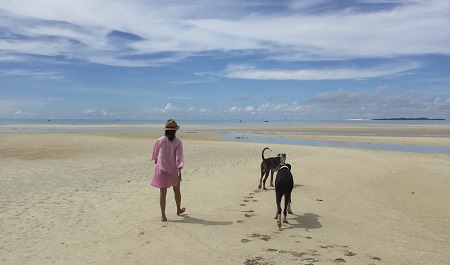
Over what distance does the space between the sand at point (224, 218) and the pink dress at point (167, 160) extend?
1081mm

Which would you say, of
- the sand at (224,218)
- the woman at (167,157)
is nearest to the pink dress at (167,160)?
the woman at (167,157)

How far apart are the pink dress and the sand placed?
3.55ft

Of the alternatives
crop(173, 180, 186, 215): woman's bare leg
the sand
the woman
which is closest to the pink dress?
the woman

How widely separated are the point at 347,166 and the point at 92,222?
45.4ft

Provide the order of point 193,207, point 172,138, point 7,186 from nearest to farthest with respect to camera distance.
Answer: point 172,138 < point 193,207 < point 7,186

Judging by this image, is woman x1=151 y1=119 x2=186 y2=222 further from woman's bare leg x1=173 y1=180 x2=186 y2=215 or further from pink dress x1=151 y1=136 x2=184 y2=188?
woman's bare leg x1=173 y1=180 x2=186 y2=215

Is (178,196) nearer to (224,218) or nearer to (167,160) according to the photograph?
(167,160)

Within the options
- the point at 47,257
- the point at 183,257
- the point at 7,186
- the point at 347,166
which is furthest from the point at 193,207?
the point at 347,166

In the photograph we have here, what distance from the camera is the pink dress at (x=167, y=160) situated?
29.4 feet

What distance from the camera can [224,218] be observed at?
950cm

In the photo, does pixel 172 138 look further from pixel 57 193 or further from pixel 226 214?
pixel 57 193

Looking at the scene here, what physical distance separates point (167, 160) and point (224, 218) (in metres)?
2.14

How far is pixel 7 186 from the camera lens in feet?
44.2

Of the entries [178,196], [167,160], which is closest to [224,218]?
[178,196]
